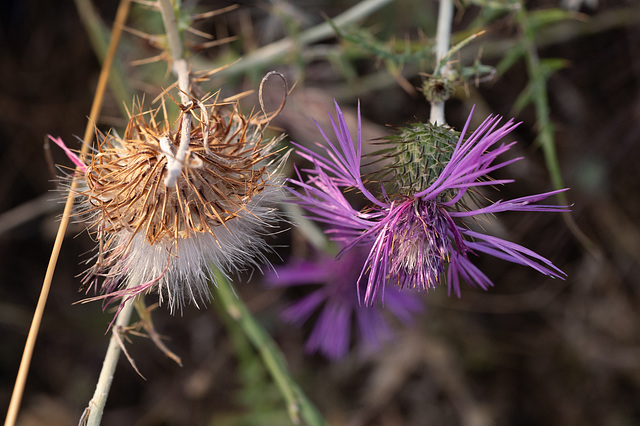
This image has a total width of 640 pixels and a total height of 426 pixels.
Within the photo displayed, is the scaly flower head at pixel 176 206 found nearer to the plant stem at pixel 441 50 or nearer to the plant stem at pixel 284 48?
the plant stem at pixel 441 50

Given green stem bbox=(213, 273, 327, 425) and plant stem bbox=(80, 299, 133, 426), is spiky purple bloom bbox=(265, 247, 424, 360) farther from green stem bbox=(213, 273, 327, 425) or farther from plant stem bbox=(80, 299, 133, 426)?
plant stem bbox=(80, 299, 133, 426)

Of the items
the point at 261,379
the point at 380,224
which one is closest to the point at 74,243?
the point at 261,379

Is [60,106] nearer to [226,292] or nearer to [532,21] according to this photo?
[226,292]

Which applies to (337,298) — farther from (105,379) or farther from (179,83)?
(179,83)

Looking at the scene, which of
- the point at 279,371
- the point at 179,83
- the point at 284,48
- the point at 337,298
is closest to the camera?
the point at 179,83

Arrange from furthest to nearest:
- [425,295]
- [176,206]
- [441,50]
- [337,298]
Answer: [425,295], [337,298], [441,50], [176,206]

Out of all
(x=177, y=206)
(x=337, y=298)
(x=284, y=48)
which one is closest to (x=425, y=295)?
(x=337, y=298)
